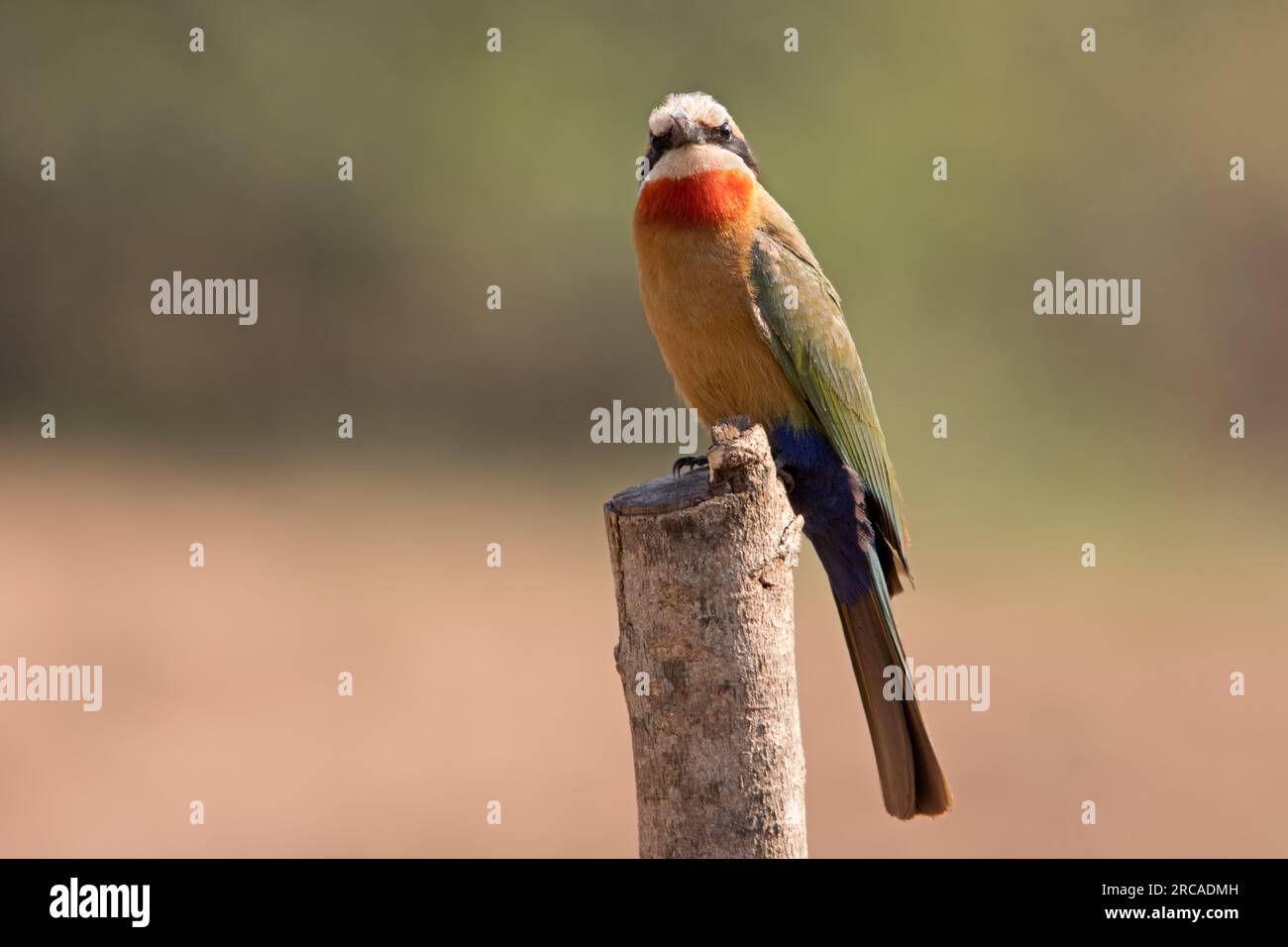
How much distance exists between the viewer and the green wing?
470 centimetres

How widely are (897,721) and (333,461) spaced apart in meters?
12.1

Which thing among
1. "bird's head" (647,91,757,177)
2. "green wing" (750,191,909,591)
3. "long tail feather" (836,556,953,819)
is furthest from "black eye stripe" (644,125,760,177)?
"long tail feather" (836,556,953,819)

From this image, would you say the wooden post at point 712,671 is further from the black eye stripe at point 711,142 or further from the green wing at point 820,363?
the black eye stripe at point 711,142

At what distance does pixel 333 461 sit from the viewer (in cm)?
1553

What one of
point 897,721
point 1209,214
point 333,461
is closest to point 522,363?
point 333,461

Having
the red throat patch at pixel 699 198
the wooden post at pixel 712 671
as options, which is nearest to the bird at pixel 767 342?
the red throat patch at pixel 699 198

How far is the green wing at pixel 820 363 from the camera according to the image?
185 inches

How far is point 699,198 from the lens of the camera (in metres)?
4.76

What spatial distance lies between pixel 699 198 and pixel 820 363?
2.09 feet

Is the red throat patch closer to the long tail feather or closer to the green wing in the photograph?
the green wing

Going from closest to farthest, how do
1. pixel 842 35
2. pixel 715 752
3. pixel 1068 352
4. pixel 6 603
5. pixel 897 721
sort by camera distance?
pixel 715 752 < pixel 897 721 < pixel 6 603 < pixel 1068 352 < pixel 842 35

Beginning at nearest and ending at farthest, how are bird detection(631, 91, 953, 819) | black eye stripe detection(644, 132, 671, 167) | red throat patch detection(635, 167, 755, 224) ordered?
bird detection(631, 91, 953, 819) → red throat patch detection(635, 167, 755, 224) → black eye stripe detection(644, 132, 671, 167)

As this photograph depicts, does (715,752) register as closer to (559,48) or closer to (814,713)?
(814,713)

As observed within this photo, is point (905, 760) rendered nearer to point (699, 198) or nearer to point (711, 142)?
point (699, 198)
